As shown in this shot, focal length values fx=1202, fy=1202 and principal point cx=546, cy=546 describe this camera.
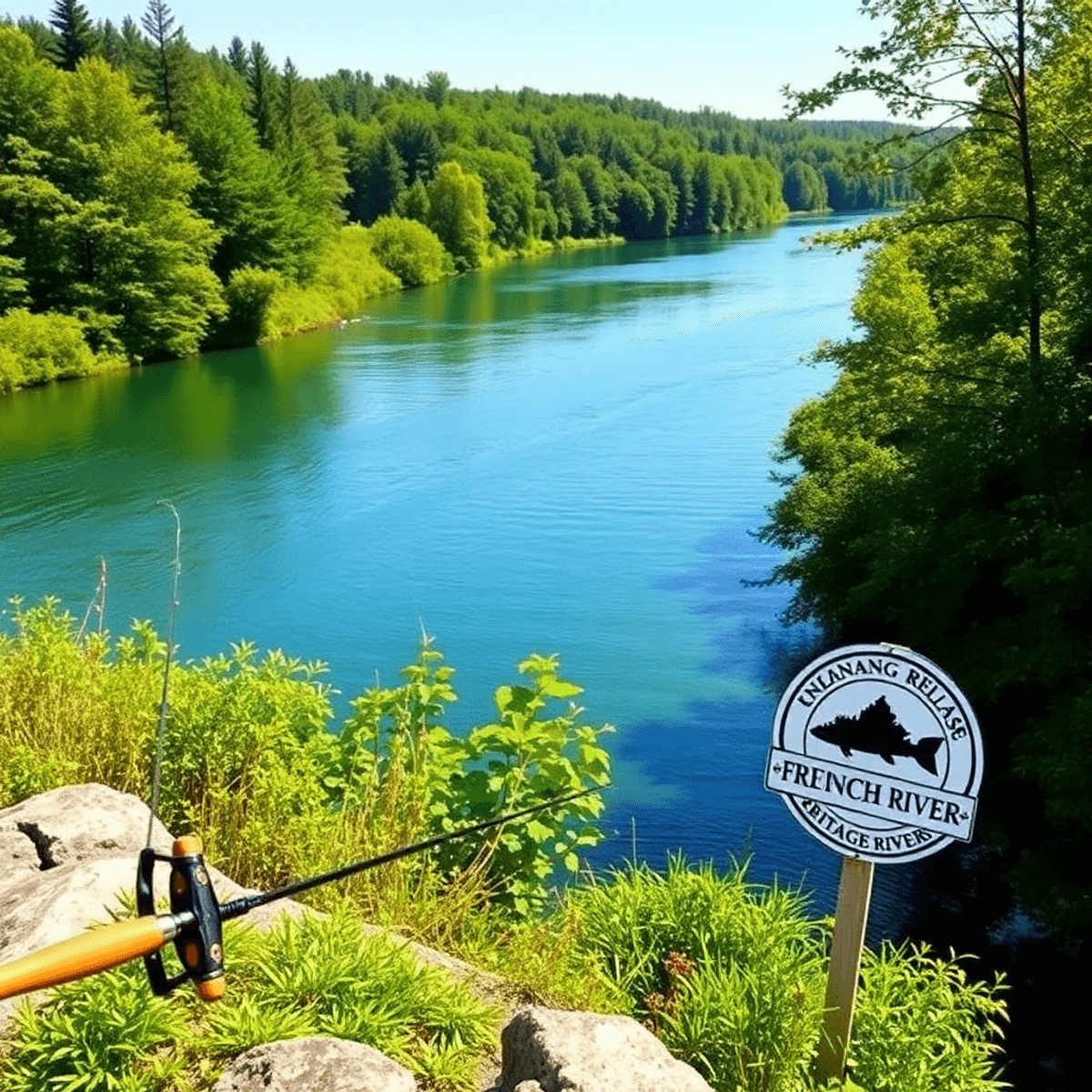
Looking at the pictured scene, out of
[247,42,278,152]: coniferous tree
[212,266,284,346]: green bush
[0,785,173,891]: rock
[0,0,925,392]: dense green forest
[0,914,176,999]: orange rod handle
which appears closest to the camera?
[0,914,176,999]: orange rod handle

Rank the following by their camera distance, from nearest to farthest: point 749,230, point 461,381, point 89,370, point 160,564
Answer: point 160,564, point 461,381, point 89,370, point 749,230

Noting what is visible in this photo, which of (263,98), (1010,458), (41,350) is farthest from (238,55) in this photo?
(1010,458)

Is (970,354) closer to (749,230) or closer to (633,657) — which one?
(633,657)

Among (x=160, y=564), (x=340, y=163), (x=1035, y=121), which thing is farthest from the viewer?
(x=340, y=163)

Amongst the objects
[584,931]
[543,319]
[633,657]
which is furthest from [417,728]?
[543,319]

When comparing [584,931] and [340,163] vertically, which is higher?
[340,163]

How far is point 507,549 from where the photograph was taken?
18.4m

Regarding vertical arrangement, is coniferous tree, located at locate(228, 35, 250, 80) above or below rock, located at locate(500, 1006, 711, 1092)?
above

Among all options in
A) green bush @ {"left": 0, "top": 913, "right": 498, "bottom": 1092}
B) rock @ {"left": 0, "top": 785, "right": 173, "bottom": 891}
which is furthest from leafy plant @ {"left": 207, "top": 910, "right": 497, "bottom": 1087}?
rock @ {"left": 0, "top": 785, "right": 173, "bottom": 891}

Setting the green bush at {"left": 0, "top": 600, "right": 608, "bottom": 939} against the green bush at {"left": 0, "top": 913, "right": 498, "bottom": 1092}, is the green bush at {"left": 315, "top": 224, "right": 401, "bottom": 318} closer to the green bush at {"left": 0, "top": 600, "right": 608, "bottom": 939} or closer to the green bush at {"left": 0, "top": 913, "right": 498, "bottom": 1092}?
the green bush at {"left": 0, "top": 600, "right": 608, "bottom": 939}

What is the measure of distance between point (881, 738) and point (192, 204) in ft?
148

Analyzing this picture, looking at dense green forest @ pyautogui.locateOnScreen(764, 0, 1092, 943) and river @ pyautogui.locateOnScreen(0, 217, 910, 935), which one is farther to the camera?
river @ pyautogui.locateOnScreen(0, 217, 910, 935)

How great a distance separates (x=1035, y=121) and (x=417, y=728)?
282 inches

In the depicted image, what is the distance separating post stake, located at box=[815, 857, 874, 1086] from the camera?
3156 mm
